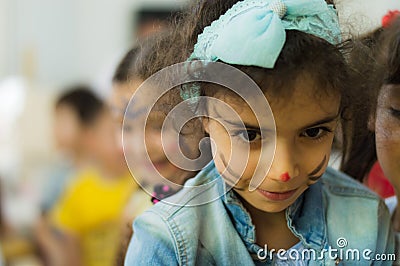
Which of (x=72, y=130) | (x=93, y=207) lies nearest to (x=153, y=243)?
(x=93, y=207)

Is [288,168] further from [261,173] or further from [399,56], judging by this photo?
[399,56]

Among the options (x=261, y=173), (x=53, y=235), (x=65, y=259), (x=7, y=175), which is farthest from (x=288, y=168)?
(x=7, y=175)

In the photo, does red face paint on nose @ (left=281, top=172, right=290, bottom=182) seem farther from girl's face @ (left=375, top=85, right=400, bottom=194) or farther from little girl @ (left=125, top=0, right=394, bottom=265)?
girl's face @ (left=375, top=85, right=400, bottom=194)

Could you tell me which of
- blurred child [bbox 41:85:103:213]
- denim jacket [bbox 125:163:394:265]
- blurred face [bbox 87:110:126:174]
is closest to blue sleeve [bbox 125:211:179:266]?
denim jacket [bbox 125:163:394:265]

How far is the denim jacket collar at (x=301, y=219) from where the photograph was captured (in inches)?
19.9

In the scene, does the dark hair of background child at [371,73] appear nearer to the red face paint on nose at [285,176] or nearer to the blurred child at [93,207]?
the red face paint on nose at [285,176]

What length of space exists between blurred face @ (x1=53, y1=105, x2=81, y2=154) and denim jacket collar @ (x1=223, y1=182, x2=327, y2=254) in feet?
3.70

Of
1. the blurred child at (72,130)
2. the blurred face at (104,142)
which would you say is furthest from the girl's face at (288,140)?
the blurred child at (72,130)

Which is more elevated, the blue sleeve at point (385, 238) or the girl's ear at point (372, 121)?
the girl's ear at point (372, 121)

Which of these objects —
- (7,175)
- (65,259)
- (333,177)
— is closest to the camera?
(333,177)

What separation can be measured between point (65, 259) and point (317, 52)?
105 centimetres

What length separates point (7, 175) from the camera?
2467 millimetres

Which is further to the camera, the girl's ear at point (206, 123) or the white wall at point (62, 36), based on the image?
the white wall at point (62, 36)

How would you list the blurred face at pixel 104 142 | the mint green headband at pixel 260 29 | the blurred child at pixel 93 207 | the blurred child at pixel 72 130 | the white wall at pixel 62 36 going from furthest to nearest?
the white wall at pixel 62 36 → the blurred child at pixel 72 130 → the blurred face at pixel 104 142 → the blurred child at pixel 93 207 → the mint green headband at pixel 260 29
